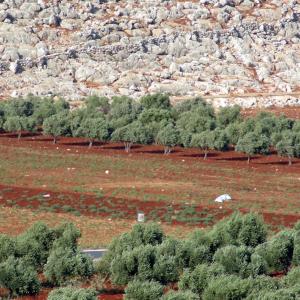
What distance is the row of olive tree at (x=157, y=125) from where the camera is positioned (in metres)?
118

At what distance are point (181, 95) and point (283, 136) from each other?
54.1 metres

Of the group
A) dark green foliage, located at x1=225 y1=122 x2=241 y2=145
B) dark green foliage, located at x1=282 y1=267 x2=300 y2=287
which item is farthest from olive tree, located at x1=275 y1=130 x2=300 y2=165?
dark green foliage, located at x1=282 y1=267 x2=300 y2=287

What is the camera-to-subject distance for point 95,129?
12244 centimetres

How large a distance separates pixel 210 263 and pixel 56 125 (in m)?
77.9

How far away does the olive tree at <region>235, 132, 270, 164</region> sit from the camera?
115m

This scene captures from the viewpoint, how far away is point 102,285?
4725 centimetres

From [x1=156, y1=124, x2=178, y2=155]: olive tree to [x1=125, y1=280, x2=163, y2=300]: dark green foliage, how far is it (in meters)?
77.8

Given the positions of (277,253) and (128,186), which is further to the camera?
(128,186)

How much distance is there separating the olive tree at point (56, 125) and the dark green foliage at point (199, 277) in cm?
8109

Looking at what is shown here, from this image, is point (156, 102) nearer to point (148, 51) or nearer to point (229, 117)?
point (229, 117)

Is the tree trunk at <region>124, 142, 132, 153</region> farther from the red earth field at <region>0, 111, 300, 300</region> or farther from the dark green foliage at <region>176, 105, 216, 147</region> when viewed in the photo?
the dark green foliage at <region>176, 105, 216, 147</region>

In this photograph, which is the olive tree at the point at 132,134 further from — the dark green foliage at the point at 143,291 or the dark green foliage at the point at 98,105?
the dark green foliage at the point at 143,291

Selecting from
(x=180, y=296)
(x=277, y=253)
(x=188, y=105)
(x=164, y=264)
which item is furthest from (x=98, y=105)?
(x=180, y=296)

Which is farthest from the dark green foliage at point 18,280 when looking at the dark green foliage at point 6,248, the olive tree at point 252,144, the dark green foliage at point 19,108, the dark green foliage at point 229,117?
the dark green foliage at point 229,117
